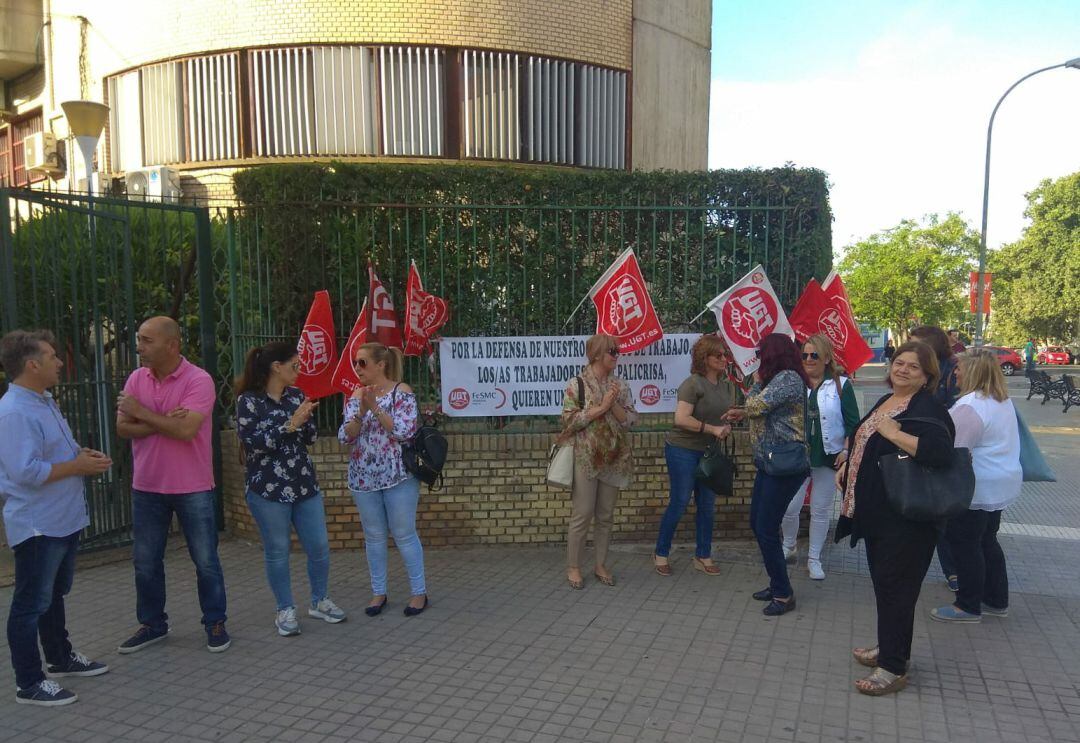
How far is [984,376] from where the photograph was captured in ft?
15.7

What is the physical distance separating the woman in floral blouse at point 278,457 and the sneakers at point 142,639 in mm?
649

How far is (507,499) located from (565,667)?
2328 mm

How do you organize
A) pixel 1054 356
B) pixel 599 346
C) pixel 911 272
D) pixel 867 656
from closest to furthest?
1. pixel 867 656
2. pixel 599 346
3. pixel 911 272
4. pixel 1054 356

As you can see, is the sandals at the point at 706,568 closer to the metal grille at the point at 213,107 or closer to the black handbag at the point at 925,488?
the black handbag at the point at 925,488

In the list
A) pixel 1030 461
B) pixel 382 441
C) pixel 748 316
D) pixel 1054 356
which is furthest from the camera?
pixel 1054 356

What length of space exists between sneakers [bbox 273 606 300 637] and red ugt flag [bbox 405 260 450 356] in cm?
229

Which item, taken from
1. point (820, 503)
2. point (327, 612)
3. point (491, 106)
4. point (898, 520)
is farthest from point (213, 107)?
point (898, 520)

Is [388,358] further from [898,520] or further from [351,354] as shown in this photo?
[898,520]

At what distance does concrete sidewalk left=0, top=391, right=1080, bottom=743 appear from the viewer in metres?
3.70

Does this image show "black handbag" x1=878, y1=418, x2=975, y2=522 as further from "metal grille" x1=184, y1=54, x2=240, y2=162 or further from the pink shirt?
"metal grille" x1=184, y1=54, x2=240, y2=162

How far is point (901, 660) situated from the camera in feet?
13.1

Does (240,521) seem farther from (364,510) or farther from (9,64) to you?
(9,64)

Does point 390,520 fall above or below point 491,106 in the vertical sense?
below

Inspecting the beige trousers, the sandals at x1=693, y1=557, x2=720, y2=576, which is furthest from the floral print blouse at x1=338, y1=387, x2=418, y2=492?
the sandals at x1=693, y1=557, x2=720, y2=576
